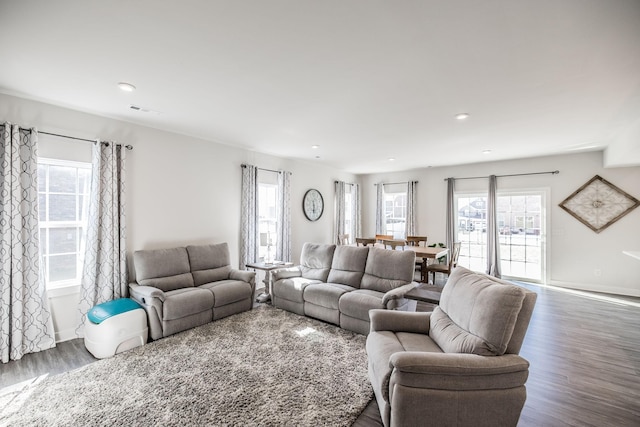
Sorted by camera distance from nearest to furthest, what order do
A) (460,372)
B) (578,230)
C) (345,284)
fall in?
(460,372)
(345,284)
(578,230)

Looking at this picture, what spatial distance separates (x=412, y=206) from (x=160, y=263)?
5.98 meters

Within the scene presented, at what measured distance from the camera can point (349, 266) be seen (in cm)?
422

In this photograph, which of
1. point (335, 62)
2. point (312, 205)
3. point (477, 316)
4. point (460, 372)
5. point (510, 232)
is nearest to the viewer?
point (460, 372)

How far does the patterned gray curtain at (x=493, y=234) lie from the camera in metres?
6.26

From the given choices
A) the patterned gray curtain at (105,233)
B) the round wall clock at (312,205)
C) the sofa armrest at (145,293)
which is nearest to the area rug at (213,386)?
the sofa armrest at (145,293)

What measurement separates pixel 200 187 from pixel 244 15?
132 inches

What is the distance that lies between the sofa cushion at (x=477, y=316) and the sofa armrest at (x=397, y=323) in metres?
0.09

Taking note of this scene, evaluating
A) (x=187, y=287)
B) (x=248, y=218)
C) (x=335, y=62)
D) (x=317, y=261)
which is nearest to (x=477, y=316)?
(x=335, y=62)

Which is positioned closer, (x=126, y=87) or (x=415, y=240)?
(x=126, y=87)

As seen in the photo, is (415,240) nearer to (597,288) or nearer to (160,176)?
(597,288)

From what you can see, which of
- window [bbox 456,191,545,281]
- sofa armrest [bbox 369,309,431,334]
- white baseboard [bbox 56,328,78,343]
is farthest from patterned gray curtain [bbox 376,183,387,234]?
white baseboard [bbox 56,328,78,343]

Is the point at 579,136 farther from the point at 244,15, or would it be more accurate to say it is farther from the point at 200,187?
the point at 200,187

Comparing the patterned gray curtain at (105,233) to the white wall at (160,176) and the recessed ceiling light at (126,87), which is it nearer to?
the white wall at (160,176)

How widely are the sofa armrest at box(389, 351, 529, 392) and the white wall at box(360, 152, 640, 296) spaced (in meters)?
5.47
